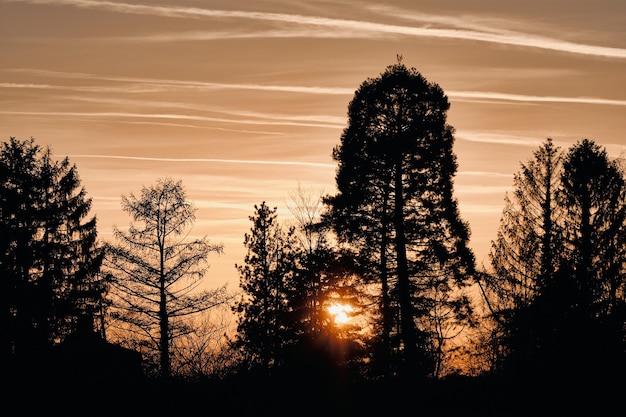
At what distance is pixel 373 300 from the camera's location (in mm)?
32156

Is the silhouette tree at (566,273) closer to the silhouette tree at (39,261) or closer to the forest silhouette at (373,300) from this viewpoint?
the forest silhouette at (373,300)

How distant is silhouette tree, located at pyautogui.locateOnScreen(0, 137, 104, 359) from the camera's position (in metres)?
33.4

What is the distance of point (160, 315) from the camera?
33531 millimetres

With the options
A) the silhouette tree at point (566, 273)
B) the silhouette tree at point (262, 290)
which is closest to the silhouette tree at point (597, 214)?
the silhouette tree at point (566, 273)

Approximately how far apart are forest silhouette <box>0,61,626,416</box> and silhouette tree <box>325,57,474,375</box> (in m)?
0.06

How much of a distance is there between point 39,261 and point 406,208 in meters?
17.7

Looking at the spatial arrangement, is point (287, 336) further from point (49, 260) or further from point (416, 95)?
point (416, 95)

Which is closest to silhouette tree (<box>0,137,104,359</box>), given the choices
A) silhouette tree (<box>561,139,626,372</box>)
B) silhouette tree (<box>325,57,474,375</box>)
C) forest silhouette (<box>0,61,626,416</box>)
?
forest silhouette (<box>0,61,626,416</box>)

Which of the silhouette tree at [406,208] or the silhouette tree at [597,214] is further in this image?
the silhouette tree at [597,214]

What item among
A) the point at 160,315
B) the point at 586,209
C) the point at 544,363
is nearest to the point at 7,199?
the point at 160,315

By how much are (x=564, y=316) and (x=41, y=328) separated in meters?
22.1

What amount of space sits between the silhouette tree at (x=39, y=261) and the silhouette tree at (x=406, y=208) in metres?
13.9

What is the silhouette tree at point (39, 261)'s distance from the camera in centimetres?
3338

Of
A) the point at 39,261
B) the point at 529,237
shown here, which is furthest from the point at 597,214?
the point at 39,261
